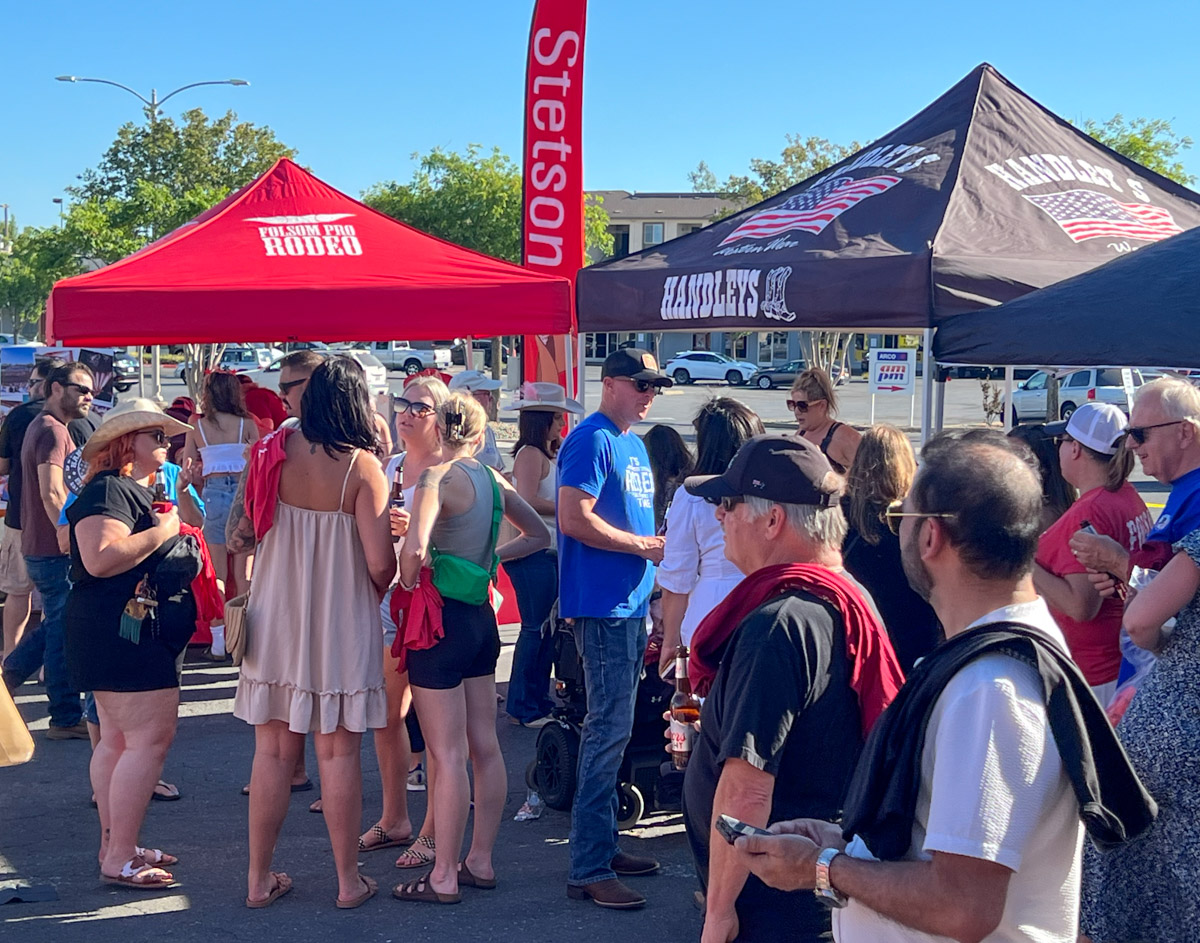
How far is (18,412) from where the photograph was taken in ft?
23.2

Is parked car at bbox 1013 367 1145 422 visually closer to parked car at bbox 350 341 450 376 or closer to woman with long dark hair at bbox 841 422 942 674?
woman with long dark hair at bbox 841 422 942 674

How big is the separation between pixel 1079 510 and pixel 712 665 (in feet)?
6.38

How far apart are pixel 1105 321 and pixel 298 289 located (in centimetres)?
368

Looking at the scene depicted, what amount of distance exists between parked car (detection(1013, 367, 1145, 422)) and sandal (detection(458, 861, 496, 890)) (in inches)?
Answer: 913

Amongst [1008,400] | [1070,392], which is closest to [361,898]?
[1008,400]

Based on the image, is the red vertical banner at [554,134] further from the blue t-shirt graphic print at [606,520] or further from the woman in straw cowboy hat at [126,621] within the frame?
the woman in straw cowboy hat at [126,621]

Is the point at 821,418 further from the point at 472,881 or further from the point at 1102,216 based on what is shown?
the point at 472,881

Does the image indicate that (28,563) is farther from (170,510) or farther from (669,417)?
(669,417)

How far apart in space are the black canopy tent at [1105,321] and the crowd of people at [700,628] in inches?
14.9

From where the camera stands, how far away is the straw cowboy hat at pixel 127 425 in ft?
14.3

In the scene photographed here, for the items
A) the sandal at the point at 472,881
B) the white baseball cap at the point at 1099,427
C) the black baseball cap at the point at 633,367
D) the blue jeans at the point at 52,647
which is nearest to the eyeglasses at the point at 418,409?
the black baseball cap at the point at 633,367

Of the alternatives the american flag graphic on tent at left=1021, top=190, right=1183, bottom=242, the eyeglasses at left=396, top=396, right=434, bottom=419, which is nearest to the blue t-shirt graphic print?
the eyeglasses at left=396, top=396, right=434, bottom=419

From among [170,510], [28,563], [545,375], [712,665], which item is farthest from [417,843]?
[545,375]

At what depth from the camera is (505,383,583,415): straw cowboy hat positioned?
6414 millimetres
